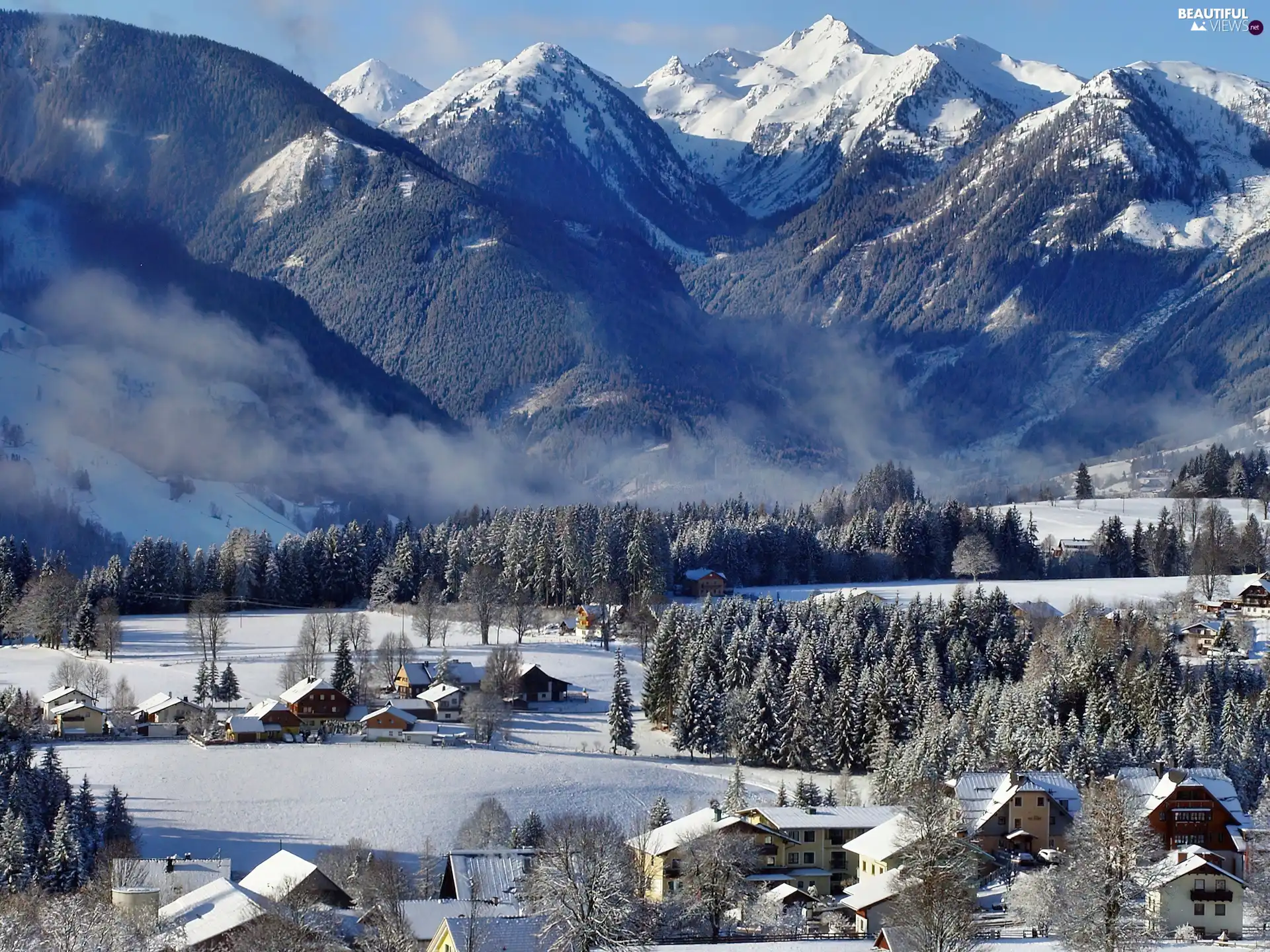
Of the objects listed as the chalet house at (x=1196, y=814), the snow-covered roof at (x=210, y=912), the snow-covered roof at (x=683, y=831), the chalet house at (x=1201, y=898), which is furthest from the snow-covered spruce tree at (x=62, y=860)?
the chalet house at (x=1196, y=814)

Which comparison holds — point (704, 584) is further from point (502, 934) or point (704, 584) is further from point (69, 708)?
point (502, 934)

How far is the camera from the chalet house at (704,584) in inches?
6029

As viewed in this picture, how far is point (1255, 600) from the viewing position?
436 feet

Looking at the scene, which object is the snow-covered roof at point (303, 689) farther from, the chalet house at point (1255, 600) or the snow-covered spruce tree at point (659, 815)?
the chalet house at point (1255, 600)

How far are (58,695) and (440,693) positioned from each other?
2162 cm

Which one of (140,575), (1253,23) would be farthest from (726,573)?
(1253,23)

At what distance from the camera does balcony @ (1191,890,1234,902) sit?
63.0 metres

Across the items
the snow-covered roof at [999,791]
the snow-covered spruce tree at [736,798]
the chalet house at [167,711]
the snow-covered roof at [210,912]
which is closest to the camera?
the snow-covered roof at [210,912]

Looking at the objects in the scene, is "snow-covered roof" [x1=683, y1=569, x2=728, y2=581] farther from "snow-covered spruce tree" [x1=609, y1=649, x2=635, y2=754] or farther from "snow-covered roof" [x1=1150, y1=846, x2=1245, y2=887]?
"snow-covered roof" [x1=1150, y1=846, x2=1245, y2=887]

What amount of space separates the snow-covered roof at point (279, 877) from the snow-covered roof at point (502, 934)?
27.8ft

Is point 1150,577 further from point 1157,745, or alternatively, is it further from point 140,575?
point 140,575

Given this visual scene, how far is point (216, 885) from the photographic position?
6103 cm

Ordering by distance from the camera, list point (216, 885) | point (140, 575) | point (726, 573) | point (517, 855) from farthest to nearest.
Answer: point (726, 573) → point (140, 575) → point (517, 855) → point (216, 885)

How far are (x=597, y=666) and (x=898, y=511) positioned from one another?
54334mm
